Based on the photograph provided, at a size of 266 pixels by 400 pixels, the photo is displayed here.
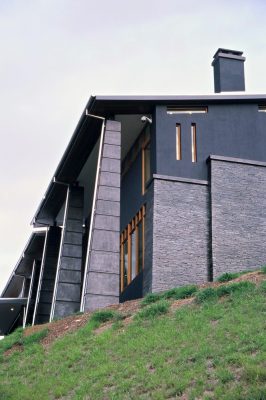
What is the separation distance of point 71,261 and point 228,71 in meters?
8.93

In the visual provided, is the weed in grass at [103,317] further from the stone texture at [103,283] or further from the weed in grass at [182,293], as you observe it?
the stone texture at [103,283]

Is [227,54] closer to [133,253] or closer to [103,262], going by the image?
[133,253]

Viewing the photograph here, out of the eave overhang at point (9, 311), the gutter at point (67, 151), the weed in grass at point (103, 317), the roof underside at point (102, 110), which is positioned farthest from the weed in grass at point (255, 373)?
the eave overhang at point (9, 311)

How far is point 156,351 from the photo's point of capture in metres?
14.7

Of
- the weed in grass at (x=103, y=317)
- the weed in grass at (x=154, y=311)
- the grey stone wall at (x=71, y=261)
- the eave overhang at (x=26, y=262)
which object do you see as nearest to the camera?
the weed in grass at (x=154, y=311)

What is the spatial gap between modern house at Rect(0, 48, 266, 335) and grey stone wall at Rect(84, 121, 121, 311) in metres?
0.03

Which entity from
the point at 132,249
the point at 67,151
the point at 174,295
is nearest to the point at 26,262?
the point at 67,151

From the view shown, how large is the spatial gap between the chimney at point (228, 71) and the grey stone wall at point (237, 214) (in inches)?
141

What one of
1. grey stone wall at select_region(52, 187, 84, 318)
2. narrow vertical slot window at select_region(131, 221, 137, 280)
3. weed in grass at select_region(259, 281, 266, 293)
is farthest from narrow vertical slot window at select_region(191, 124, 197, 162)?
weed in grass at select_region(259, 281, 266, 293)

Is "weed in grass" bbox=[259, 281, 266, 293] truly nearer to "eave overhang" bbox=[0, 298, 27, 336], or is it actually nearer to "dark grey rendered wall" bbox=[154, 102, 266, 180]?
"dark grey rendered wall" bbox=[154, 102, 266, 180]

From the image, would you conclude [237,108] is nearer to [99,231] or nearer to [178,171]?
[178,171]

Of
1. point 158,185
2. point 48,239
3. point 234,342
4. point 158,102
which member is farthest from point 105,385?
point 48,239

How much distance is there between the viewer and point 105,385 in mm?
13672

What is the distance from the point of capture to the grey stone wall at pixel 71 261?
26578mm
